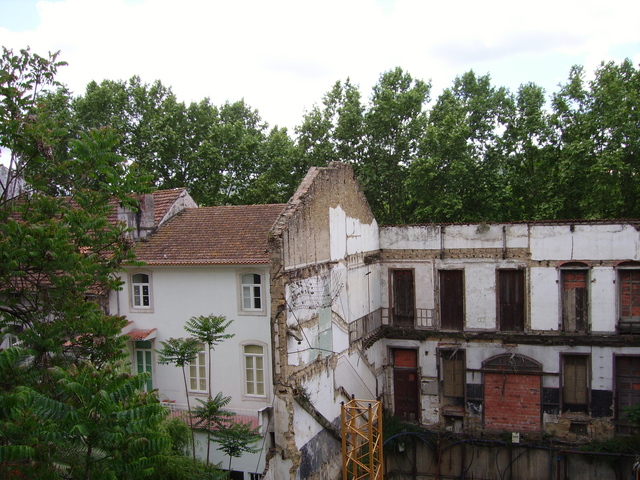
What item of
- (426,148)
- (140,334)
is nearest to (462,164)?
(426,148)

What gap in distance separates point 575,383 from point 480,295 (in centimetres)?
464

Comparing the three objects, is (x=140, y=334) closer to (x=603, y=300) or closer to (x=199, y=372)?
(x=199, y=372)

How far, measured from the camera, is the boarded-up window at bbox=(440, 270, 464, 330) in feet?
74.1

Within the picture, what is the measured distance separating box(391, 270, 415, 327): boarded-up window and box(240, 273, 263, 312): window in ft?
21.4

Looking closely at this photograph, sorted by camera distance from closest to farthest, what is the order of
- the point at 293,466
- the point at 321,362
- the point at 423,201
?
the point at 293,466 < the point at 321,362 < the point at 423,201

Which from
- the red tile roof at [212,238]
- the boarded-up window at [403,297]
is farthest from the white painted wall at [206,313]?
the boarded-up window at [403,297]

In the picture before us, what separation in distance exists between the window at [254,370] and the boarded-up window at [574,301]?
11.4 metres

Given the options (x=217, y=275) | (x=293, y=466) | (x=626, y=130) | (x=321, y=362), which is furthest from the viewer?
(x=626, y=130)

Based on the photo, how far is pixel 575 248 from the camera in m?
21.1

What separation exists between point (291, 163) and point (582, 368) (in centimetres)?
1689

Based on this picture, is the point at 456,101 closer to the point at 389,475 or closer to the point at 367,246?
the point at 367,246

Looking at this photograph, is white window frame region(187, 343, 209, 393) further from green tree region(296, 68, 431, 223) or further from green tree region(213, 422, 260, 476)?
green tree region(296, 68, 431, 223)

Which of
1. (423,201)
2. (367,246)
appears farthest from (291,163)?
(367,246)

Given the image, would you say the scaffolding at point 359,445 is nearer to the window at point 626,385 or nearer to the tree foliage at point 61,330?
the tree foliage at point 61,330
